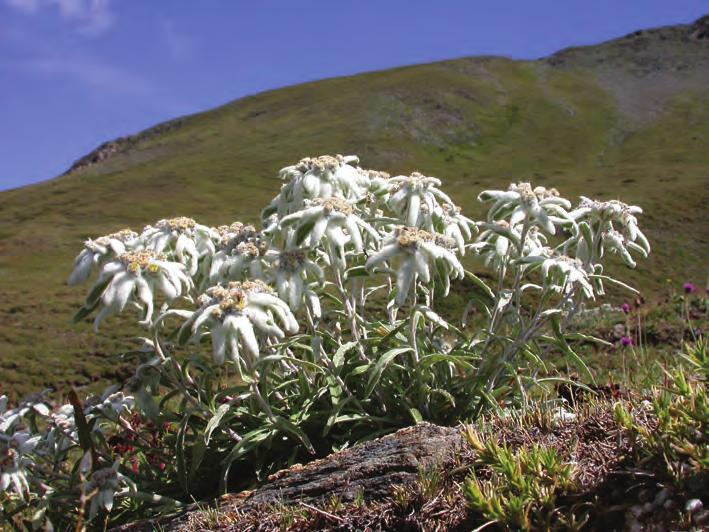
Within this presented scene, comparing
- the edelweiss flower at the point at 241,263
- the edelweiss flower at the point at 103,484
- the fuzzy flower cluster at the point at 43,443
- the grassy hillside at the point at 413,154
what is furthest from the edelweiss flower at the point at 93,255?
the grassy hillside at the point at 413,154

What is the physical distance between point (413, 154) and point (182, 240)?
152 feet

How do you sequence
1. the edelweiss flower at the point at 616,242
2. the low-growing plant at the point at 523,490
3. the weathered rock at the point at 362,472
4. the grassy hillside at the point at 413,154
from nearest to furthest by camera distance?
the low-growing plant at the point at 523,490
the weathered rock at the point at 362,472
the edelweiss flower at the point at 616,242
the grassy hillside at the point at 413,154

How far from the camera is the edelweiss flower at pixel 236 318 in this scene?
3.23m

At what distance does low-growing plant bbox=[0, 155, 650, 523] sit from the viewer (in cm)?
356

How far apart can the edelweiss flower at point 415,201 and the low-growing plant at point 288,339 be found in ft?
0.04

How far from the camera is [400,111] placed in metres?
59.0

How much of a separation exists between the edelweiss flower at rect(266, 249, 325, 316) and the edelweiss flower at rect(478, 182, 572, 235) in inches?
53.7

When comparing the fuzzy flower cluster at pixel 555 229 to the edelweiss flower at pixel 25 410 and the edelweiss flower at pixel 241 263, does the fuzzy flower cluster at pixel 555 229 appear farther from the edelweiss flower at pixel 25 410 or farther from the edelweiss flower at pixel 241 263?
the edelweiss flower at pixel 25 410

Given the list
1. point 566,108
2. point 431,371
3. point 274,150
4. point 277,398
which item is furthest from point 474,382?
point 566,108

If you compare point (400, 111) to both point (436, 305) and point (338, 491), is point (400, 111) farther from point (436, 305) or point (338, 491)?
point (338, 491)

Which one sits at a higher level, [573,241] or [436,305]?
[573,241]

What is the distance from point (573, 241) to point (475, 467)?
97.2 inches

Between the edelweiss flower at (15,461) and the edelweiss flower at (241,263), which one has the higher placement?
the edelweiss flower at (241,263)

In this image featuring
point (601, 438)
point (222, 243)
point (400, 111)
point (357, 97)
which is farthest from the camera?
point (357, 97)
